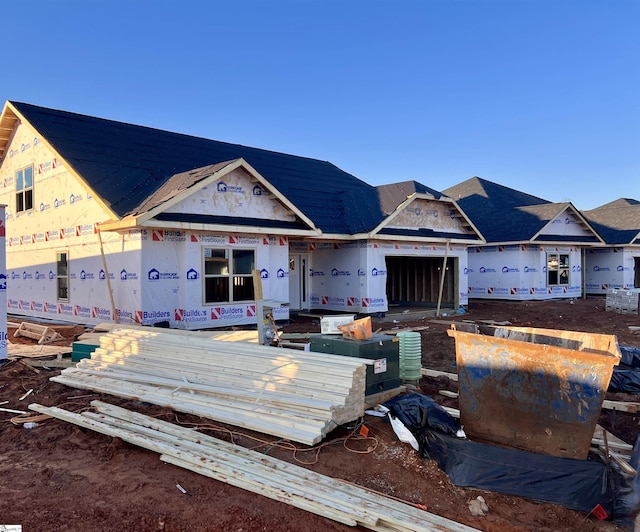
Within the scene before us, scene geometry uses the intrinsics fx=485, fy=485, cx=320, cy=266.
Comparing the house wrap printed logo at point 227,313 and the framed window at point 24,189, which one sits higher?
the framed window at point 24,189

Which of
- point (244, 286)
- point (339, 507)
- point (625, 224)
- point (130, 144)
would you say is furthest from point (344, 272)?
point (625, 224)

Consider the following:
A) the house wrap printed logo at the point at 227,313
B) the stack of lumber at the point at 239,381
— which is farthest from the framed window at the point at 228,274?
the stack of lumber at the point at 239,381

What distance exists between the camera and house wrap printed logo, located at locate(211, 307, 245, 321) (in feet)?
43.7

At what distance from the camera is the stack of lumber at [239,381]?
5.41 meters

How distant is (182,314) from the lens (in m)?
12.7

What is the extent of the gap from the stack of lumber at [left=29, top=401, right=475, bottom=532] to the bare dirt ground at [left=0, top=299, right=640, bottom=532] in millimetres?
97

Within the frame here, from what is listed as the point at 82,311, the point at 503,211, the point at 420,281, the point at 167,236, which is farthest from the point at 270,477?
the point at 503,211

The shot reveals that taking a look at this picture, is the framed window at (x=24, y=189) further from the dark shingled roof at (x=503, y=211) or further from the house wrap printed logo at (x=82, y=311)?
the dark shingled roof at (x=503, y=211)

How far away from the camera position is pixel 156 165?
15.9m

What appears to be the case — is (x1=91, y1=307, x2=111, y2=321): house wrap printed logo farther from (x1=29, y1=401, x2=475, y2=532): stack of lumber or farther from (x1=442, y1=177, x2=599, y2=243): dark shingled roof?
(x1=442, y1=177, x2=599, y2=243): dark shingled roof

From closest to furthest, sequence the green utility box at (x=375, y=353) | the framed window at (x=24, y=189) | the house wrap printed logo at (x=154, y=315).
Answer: the green utility box at (x=375, y=353)
the house wrap printed logo at (x=154, y=315)
the framed window at (x=24, y=189)

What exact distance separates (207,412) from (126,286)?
7.88 metres

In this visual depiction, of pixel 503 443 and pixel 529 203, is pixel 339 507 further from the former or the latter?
pixel 529 203

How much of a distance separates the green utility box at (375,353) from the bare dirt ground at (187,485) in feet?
2.25
